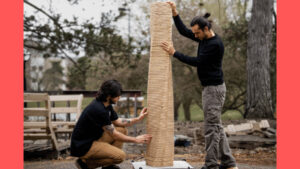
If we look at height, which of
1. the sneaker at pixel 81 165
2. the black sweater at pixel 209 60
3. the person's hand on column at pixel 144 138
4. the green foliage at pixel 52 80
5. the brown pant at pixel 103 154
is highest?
the black sweater at pixel 209 60

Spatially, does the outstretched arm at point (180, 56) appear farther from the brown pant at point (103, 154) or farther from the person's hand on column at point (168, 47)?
the brown pant at point (103, 154)

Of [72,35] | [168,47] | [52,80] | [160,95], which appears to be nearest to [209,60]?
[168,47]

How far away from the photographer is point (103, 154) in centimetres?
325

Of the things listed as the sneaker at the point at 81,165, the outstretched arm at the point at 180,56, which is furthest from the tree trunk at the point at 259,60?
the sneaker at the point at 81,165

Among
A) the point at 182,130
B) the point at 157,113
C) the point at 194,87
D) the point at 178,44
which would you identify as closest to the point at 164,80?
the point at 157,113

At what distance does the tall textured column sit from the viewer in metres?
3.39

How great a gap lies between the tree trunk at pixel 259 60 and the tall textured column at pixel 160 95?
259 inches

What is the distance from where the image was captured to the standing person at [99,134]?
3.19 meters

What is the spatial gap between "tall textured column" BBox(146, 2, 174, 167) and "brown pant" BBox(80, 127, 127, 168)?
0.40m

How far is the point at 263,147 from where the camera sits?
6.49 meters

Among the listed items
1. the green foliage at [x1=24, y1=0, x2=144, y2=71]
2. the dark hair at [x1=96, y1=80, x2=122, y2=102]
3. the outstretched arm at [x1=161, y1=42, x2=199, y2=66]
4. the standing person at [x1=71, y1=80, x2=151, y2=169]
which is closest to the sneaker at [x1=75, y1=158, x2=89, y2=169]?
the standing person at [x1=71, y1=80, x2=151, y2=169]

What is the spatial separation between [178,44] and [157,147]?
29.4ft

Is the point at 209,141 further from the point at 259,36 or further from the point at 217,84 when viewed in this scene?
the point at 259,36

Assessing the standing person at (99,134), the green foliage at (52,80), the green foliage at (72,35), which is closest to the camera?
the standing person at (99,134)
